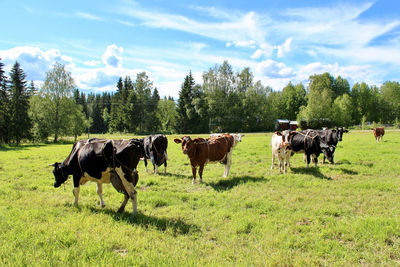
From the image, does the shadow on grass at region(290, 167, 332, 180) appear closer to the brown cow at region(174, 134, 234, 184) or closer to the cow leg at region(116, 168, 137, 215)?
the brown cow at region(174, 134, 234, 184)

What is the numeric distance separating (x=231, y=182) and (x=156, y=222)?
446 centimetres

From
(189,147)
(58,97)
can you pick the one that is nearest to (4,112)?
(58,97)

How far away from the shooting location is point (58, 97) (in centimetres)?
4262

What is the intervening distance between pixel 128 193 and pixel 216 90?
171ft

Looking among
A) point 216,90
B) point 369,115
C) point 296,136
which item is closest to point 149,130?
point 216,90

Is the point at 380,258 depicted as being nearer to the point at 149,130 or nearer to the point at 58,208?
the point at 58,208

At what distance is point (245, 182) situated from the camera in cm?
904

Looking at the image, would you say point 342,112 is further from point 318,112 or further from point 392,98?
point 392,98

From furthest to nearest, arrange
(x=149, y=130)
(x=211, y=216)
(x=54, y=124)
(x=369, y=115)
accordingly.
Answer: (x=369, y=115) < (x=149, y=130) < (x=54, y=124) < (x=211, y=216)

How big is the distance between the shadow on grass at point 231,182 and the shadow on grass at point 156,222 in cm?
314

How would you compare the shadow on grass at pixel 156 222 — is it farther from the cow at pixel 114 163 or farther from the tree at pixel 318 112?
the tree at pixel 318 112

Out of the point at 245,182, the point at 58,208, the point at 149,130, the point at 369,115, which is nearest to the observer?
the point at 58,208

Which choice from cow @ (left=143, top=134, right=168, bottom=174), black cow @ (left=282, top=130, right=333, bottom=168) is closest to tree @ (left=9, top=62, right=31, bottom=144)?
cow @ (left=143, top=134, right=168, bottom=174)

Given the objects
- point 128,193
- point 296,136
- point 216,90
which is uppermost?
point 216,90
